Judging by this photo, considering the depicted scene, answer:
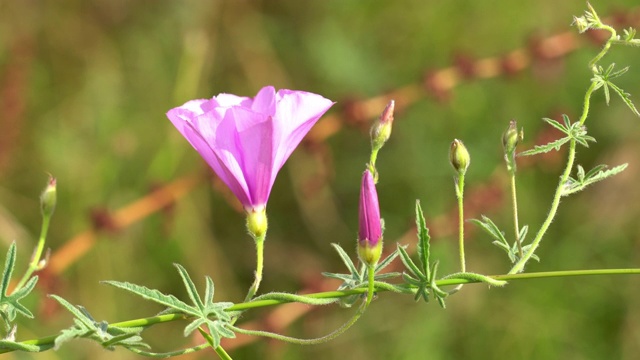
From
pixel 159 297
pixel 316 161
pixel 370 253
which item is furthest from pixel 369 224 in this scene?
pixel 316 161

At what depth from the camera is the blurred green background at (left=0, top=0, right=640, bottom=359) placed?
10.5 feet

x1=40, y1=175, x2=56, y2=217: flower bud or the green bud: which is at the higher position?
x1=40, y1=175, x2=56, y2=217: flower bud

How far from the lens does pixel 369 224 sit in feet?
3.89

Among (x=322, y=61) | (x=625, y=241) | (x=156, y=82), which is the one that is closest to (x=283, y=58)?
(x=322, y=61)

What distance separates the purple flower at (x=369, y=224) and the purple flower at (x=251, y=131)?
0.46ft

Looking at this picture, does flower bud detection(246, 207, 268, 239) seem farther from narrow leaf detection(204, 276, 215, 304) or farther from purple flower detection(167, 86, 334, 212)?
narrow leaf detection(204, 276, 215, 304)

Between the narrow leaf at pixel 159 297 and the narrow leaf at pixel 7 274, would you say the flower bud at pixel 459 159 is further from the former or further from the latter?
the narrow leaf at pixel 7 274

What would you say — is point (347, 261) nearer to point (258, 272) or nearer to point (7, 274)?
point (258, 272)

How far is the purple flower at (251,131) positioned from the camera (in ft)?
4.07

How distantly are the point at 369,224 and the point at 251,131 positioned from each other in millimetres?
219

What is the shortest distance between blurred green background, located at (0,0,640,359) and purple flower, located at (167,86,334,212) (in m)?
1.74

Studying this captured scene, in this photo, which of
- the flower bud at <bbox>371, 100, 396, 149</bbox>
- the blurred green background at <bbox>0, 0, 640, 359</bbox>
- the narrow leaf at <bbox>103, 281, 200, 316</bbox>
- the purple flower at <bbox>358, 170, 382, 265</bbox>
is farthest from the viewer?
the blurred green background at <bbox>0, 0, 640, 359</bbox>

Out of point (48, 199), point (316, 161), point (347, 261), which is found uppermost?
point (48, 199)

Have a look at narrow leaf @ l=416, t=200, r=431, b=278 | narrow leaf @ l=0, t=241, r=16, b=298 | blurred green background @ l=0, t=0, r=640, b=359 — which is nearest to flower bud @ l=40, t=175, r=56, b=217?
narrow leaf @ l=0, t=241, r=16, b=298
